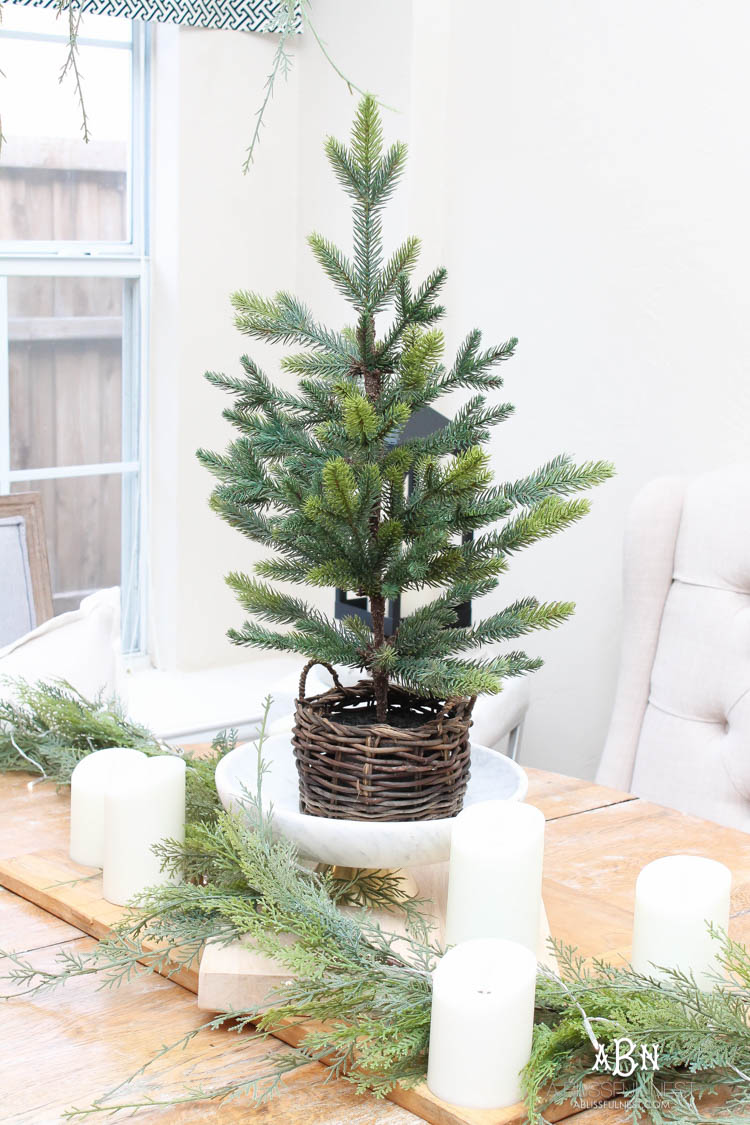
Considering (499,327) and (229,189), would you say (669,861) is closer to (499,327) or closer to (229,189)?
(499,327)

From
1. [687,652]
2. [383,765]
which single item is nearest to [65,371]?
[687,652]

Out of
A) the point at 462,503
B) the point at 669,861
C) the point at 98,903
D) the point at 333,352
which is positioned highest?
the point at 333,352

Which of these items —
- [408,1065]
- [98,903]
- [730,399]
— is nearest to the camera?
[408,1065]

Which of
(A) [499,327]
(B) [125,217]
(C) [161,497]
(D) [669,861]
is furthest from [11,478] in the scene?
(D) [669,861]

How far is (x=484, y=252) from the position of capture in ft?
9.00

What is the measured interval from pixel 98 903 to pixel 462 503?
18.7 inches

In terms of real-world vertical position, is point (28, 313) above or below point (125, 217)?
below

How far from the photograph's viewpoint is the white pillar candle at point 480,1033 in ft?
2.57

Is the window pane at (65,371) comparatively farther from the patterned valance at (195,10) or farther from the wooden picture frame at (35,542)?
the patterned valance at (195,10)

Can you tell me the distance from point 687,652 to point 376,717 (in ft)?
3.70

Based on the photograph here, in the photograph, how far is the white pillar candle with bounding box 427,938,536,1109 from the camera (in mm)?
784

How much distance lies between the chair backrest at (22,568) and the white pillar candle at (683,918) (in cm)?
159

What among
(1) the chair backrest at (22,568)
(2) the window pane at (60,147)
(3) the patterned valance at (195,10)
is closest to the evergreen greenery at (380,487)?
(1) the chair backrest at (22,568)

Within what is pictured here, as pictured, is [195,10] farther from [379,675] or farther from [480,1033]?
[480,1033]
